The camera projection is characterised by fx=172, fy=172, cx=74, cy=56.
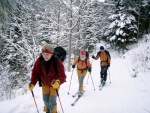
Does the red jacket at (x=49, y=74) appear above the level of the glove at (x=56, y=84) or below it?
above

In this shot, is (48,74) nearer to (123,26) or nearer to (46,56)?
(46,56)

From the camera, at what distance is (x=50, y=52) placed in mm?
4402

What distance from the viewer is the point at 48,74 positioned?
4574mm

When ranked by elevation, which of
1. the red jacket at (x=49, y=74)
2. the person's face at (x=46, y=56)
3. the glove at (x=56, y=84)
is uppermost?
the person's face at (x=46, y=56)

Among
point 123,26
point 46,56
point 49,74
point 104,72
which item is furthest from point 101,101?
point 123,26

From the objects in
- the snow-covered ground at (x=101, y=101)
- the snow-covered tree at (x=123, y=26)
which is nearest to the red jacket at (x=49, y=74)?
the snow-covered ground at (x=101, y=101)

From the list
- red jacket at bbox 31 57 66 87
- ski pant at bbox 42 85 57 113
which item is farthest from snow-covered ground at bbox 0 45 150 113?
red jacket at bbox 31 57 66 87

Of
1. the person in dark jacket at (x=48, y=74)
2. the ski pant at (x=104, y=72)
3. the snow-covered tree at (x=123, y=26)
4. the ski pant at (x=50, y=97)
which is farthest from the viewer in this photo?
the snow-covered tree at (x=123, y=26)

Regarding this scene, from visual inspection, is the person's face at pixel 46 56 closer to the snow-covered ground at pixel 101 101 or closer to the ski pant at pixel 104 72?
the snow-covered ground at pixel 101 101

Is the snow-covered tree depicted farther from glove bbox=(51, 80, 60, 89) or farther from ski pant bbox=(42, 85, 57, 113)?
glove bbox=(51, 80, 60, 89)

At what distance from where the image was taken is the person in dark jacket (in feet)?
14.5

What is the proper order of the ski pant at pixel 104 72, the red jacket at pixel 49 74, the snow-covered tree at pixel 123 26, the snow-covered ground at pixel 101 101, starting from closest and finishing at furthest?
1. the red jacket at pixel 49 74
2. the snow-covered ground at pixel 101 101
3. the ski pant at pixel 104 72
4. the snow-covered tree at pixel 123 26

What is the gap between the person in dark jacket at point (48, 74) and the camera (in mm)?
4414

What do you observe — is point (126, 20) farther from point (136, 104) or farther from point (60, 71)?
point (60, 71)
